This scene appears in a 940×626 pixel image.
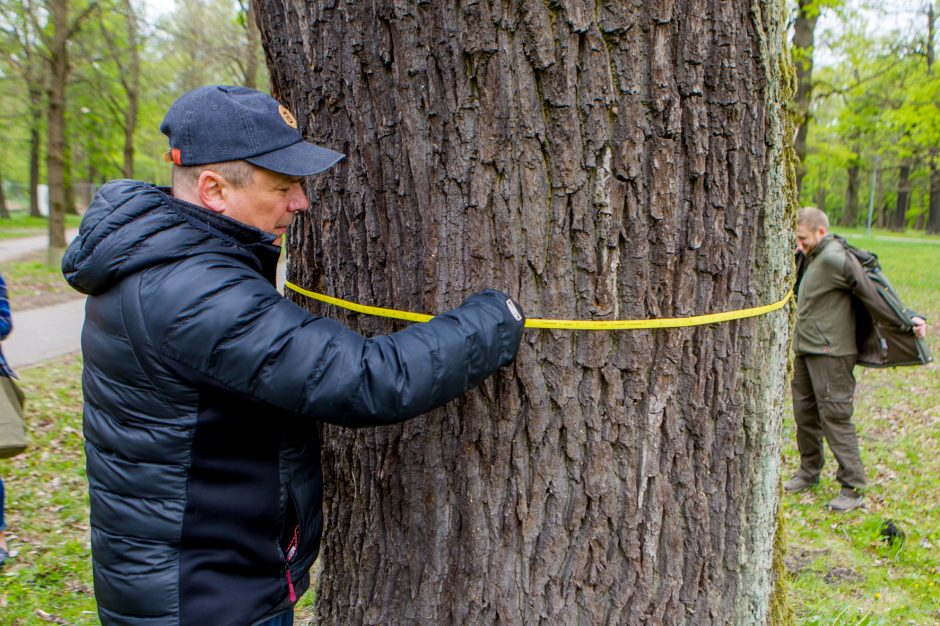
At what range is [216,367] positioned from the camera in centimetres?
149

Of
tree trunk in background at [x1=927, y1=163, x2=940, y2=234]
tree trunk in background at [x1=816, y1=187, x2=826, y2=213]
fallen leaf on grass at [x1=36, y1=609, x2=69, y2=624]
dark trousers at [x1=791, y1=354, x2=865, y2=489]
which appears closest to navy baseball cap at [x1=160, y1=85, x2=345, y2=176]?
fallen leaf on grass at [x1=36, y1=609, x2=69, y2=624]

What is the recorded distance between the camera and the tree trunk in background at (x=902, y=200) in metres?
39.4

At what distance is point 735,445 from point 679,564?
1.19ft

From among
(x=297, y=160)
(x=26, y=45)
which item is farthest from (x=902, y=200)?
(x=297, y=160)

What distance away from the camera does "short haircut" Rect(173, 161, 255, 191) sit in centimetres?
163

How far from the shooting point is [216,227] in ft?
5.33

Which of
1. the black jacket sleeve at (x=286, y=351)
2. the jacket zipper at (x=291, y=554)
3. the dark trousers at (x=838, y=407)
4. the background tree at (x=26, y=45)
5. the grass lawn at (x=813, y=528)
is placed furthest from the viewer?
the background tree at (x=26, y=45)

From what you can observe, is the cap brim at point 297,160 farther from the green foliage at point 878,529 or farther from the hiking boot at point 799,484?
the hiking boot at point 799,484

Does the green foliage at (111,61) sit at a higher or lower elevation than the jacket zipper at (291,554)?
higher

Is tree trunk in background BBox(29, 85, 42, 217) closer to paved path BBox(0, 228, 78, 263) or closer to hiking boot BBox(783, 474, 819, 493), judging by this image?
paved path BBox(0, 228, 78, 263)

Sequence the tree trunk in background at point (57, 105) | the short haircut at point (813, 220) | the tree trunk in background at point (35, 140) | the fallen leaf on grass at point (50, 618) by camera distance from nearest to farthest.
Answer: the fallen leaf on grass at point (50, 618) → the short haircut at point (813, 220) → the tree trunk in background at point (57, 105) → the tree trunk in background at point (35, 140)

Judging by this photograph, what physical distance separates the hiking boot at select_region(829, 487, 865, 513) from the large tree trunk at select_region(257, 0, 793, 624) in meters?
3.34

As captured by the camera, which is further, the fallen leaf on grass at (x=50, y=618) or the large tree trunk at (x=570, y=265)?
the fallen leaf on grass at (x=50, y=618)

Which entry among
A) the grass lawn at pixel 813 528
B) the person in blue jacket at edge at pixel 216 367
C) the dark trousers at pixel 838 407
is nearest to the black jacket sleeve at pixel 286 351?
the person in blue jacket at edge at pixel 216 367
